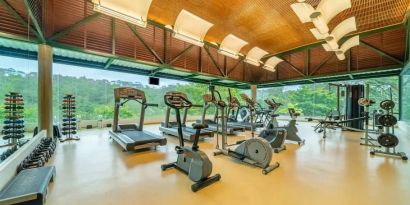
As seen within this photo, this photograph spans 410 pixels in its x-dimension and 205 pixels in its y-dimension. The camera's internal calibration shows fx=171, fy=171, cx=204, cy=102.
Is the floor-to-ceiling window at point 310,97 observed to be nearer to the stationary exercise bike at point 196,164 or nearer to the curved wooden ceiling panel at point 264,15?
the curved wooden ceiling panel at point 264,15

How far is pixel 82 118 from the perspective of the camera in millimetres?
7754

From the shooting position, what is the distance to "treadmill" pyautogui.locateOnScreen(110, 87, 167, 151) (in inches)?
161

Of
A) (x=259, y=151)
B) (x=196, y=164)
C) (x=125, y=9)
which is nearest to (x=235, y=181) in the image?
(x=196, y=164)

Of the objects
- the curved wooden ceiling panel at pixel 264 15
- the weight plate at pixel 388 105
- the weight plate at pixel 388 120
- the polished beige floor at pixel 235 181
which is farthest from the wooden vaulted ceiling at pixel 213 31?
the polished beige floor at pixel 235 181

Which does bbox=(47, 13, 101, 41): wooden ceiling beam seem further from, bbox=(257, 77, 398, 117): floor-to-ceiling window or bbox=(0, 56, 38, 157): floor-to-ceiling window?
bbox=(257, 77, 398, 117): floor-to-ceiling window

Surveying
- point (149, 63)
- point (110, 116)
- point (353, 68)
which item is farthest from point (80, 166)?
point (353, 68)

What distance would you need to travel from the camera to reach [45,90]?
5156 mm

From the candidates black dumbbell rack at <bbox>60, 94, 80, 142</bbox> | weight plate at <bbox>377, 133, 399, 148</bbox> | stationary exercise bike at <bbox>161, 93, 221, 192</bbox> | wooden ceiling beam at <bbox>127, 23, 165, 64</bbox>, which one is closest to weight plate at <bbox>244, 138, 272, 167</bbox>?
stationary exercise bike at <bbox>161, 93, 221, 192</bbox>

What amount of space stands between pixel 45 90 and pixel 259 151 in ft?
20.6

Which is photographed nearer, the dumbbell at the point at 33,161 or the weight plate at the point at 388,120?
the dumbbell at the point at 33,161

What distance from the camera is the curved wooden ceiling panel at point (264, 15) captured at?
4.68m

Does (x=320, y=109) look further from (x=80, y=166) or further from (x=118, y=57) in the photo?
(x=80, y=166)

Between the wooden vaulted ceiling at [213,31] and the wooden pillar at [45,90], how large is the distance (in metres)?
0.48

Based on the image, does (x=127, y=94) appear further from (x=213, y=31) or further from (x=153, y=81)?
(x=153, y=81)
